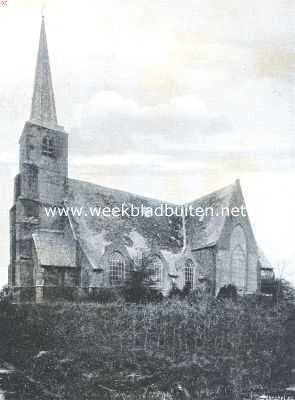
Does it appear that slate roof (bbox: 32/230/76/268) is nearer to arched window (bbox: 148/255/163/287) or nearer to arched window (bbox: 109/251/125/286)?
arched window (bbox: 109/251/125/286)

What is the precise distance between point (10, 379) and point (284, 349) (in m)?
12.4

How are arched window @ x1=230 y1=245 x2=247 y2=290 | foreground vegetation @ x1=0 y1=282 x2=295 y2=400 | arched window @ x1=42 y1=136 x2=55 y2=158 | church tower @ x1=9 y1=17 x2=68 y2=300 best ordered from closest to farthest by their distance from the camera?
foreground vegetation @ x1=0 y1=282 x2=295 y2=400
church tower @ x1=9 y1=17 x2=68 y2=300
arched window @ x1=42 y1=136 x2=55 y2=158
arched window @ x1=230 y1=245 x2=247 y2=290

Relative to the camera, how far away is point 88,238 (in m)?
36.3

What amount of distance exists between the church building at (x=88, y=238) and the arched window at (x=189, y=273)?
0.29 ft

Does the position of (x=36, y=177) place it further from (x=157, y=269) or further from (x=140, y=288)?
(x=157, y=269)

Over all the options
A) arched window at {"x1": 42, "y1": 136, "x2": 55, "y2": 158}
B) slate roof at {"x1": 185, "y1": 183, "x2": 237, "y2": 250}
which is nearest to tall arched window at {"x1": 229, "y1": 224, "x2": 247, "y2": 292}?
slate roof at {"x1": 185, "y1": 183, "x2": 237, "y2": 250}

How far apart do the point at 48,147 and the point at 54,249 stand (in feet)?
28.6

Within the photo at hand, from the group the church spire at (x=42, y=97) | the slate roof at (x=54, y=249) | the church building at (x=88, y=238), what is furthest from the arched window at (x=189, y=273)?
the church spire at (x=42, y=97)

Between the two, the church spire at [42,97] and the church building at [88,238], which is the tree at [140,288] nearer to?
the church building at [88,238]

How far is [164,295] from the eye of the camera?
3794 cm

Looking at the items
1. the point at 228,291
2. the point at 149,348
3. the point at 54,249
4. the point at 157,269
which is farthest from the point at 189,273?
the point at 149,348

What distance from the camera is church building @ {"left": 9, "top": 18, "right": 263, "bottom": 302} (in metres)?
34.8

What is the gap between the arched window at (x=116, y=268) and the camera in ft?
119

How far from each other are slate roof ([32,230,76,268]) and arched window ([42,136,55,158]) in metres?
6.60
